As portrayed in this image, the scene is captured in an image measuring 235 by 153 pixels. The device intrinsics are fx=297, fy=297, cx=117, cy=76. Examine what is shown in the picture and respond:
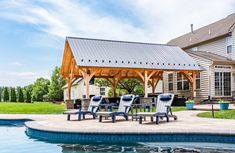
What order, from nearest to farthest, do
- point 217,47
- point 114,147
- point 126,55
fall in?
1. point 114,147
2. point 126,55
3. point 217,47

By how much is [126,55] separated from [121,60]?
1.07 m

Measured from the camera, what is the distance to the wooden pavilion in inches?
754

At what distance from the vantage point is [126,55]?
21297 millimetres

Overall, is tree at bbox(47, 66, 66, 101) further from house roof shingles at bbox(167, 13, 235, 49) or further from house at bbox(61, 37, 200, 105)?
house at bbox(61, 37, 200, 105)

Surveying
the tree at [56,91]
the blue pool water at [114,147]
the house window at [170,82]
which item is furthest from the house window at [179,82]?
the tree at [56,91]

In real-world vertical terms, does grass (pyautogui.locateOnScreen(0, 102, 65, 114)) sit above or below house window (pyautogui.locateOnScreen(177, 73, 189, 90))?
A: below

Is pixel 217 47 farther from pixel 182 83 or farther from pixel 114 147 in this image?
pixel 114 147

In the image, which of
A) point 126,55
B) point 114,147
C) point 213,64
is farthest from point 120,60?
point 114,147

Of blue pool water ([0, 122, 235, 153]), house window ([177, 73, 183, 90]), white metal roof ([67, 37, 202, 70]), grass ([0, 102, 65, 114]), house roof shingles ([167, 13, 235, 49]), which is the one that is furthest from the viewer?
house window ([177, 73, 183, 90])

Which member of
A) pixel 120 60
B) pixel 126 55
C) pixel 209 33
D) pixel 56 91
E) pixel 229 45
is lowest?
pixel 56 91

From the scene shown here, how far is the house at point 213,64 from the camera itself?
908 inches

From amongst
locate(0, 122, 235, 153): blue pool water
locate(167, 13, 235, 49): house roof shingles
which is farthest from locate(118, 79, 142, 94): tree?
locate(0, 122, 235, 153): blue pool water

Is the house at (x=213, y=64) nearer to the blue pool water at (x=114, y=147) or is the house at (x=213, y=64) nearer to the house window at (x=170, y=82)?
the house window at (x=170, y=82)

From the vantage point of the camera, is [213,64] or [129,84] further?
[129,84]
